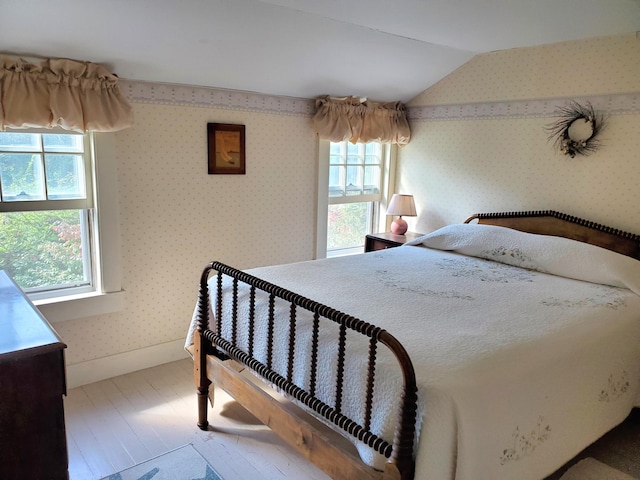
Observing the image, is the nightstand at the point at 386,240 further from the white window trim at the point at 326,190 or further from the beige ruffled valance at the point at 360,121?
the beige ruffled valance at the point at 360,121

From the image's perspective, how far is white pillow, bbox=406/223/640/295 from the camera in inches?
103

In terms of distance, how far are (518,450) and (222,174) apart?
8.17 feet

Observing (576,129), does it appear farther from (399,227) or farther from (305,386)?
(305,386)

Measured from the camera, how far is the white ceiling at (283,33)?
2338 mm

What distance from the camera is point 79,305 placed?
2.85m

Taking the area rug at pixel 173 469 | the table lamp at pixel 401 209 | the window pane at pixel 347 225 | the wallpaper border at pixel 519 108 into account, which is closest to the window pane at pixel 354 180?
the window pane at pixel 347 225

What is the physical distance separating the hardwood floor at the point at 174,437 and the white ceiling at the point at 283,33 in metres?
1.90

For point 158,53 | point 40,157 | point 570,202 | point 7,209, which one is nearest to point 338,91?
point 158,53

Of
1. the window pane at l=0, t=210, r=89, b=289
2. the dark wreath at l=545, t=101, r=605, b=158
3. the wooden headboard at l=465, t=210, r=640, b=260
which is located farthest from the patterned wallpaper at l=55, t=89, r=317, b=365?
the dark wreath at l=545, t=101, r=605, b=158

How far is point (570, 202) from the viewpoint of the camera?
3246mm

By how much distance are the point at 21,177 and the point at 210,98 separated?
1.23m

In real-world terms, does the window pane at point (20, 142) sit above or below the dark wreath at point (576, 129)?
below

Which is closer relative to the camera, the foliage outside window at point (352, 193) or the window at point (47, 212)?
the window at point (47, 212)

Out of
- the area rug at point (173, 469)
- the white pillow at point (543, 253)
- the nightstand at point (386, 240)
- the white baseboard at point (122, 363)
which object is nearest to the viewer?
the area rug at point (173, 469)
